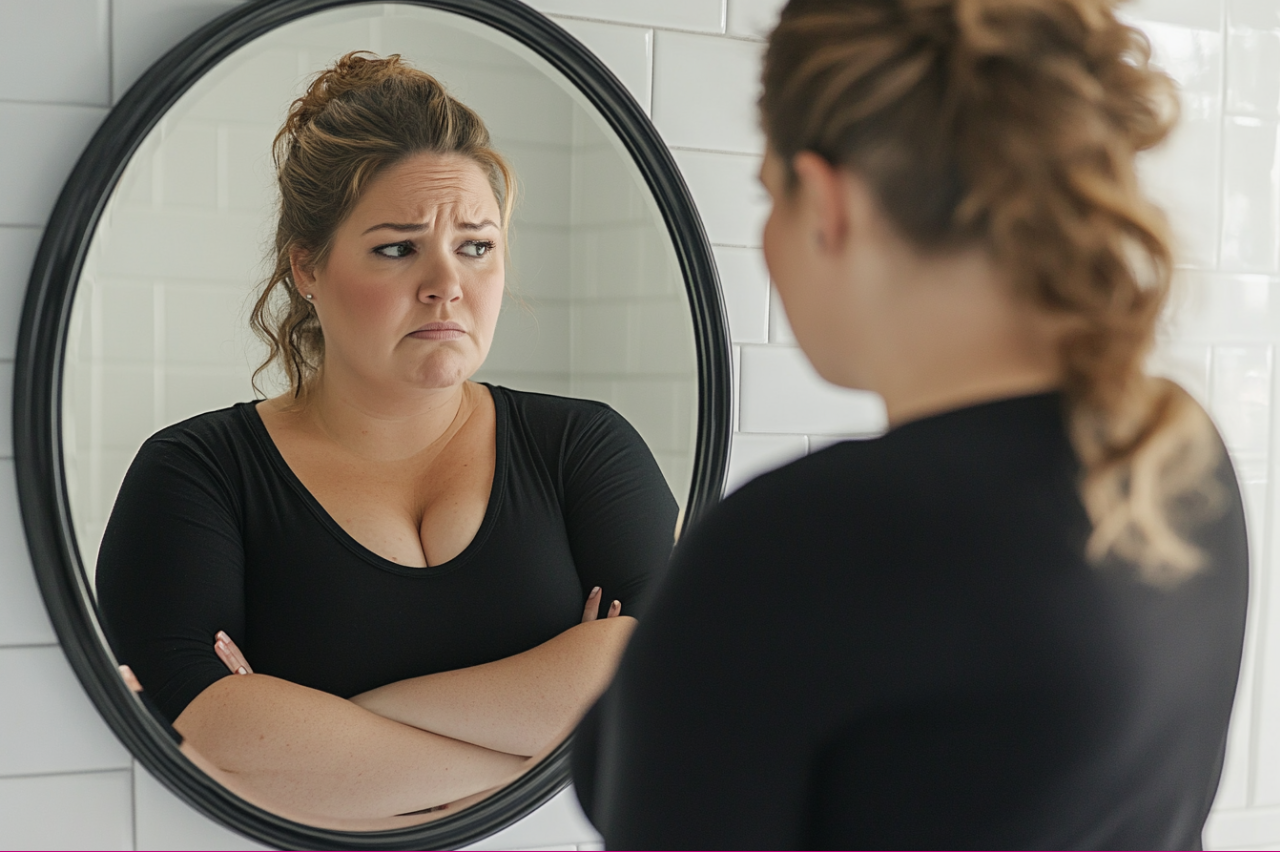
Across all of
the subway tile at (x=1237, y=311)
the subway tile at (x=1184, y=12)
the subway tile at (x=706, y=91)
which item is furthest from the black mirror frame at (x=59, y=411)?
the subway tile at (x=1237, y=311)

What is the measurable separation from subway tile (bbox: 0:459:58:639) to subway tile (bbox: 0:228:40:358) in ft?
0.31

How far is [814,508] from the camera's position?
0.40 m

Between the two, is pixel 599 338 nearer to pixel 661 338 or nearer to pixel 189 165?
pixel 661 338

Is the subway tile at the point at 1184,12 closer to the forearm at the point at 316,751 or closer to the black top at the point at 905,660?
the black top at the point at 905,660

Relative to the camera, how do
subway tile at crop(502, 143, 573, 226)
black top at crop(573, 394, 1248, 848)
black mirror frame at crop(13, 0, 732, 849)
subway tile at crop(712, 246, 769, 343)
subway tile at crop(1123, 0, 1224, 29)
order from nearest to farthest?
1. black top at crop(573, 394, 1248, 848)
2. black mirror frame at crop(13, 0, 732, 849)
3. subway tile at crop(502, 143, 573, 226)
4. subway tile at crop(712, 246, 769, 343)
5. subway tile at crop(1123, 0, 1224, 29)

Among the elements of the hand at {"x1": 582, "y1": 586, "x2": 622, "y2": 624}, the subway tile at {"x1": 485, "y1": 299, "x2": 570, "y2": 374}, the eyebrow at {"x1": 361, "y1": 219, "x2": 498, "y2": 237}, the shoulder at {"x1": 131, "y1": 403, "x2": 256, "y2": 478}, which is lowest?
the hand at {"x1": 582, "y1": 586, "x2": 622, "y2": 624}

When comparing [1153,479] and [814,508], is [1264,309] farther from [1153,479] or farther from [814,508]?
[814,508]

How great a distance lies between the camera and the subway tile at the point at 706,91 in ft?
3.18

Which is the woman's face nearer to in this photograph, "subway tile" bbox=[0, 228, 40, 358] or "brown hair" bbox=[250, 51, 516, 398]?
"brown hair" bbox=[250, 51, 516, 398]

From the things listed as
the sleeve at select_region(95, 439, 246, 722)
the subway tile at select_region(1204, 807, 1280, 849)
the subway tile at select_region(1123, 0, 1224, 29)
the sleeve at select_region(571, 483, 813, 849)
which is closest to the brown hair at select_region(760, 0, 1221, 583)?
the sleeve at select_region(571, 483, 813, 849)

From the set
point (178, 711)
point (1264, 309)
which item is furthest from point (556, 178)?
point (1264, 309)

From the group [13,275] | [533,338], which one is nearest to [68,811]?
[13,275]

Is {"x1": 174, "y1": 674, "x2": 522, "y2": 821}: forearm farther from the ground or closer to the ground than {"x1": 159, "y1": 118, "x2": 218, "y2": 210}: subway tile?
closer to the ground

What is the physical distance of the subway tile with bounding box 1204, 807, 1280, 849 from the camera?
116 cm
